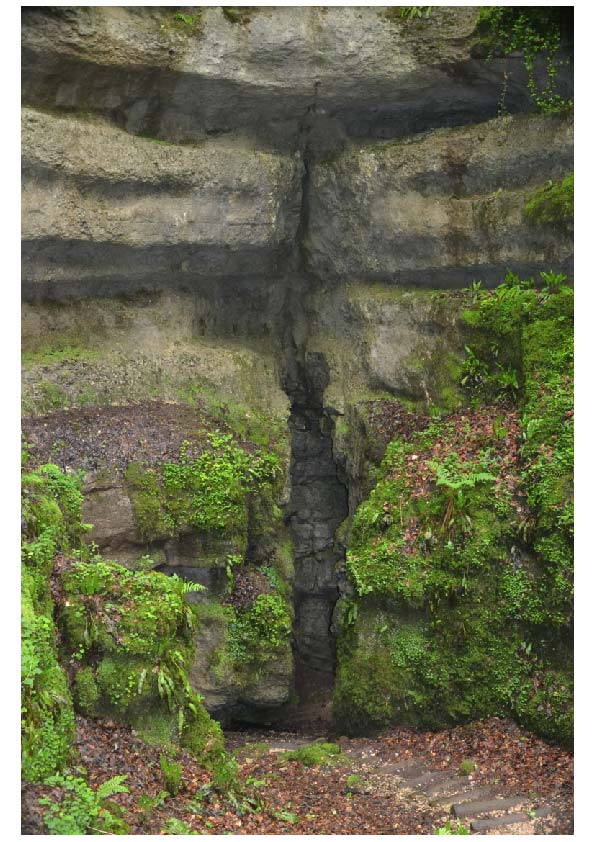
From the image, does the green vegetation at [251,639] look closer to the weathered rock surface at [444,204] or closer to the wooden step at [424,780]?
the wooden step at [424,780]

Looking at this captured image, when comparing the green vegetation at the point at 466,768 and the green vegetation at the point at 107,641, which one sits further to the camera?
the green vegetation at the point at 466,768

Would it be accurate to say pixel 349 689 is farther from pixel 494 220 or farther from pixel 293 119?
pixel 293 119

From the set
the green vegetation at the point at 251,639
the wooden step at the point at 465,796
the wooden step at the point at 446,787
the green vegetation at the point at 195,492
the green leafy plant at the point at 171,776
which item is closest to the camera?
the green leafy plant at the point at 171,776

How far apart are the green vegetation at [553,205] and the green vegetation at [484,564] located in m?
1.15

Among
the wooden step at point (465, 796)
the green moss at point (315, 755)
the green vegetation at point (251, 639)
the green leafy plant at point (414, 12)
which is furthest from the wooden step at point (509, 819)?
the green leafy plant at point (414, 12)

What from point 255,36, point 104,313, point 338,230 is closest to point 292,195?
point 338,230

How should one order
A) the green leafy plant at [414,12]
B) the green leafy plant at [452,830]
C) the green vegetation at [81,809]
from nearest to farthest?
the green vegetation at [81,809]
the green leafy plant at [452,830]
the green leafy plant at [414,12]

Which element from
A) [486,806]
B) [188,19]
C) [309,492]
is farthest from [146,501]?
[188,19]

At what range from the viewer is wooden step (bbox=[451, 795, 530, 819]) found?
12.5 meters

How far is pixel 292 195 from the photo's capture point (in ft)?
65.5

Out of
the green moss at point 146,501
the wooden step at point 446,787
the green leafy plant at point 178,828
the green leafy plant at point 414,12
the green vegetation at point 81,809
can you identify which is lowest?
the wooden step at point 446,787

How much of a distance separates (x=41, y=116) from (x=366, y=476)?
31.5 ft

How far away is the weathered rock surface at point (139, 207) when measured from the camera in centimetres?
1695

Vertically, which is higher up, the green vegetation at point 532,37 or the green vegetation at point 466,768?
the green vegetation at point 532,37
